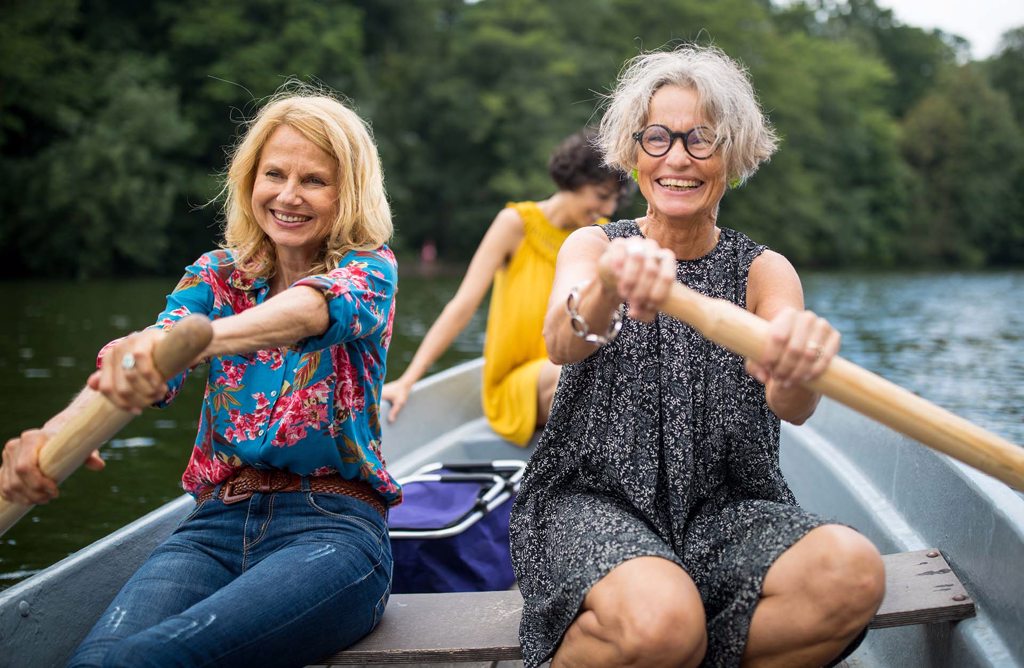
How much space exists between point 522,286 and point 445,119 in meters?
28.6

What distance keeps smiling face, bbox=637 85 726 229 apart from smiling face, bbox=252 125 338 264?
2.21 feet

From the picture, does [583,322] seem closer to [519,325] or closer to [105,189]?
[519,325]

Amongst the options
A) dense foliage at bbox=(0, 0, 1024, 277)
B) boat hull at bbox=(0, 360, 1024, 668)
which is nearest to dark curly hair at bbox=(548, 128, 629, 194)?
boat hull at bbox=(0, 360, 1024, 668)

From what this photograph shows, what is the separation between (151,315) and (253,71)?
14.6 m

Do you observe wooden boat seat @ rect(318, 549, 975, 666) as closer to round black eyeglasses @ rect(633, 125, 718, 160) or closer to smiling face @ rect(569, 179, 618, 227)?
round black eyeglasses @ rect(633, 125, 718, 160)

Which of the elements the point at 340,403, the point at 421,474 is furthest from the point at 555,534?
the point at 421,474

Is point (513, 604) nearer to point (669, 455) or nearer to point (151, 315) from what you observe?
point (669, 455)

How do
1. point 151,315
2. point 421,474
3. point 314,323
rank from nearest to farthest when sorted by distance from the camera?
1. point 314,323
2. point 421,474
3. point 151,315

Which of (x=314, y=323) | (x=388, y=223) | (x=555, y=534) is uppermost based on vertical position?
(x=388, y=223)

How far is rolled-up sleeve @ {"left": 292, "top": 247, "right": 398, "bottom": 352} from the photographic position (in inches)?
76.8

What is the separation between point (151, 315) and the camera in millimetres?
14891

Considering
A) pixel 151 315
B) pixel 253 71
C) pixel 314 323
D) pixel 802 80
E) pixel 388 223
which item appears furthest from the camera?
pixel 802 80

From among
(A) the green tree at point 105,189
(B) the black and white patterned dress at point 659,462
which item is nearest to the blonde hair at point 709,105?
(B) the black and white patterned dress at point 659,462

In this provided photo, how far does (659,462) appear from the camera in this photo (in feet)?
6.84
